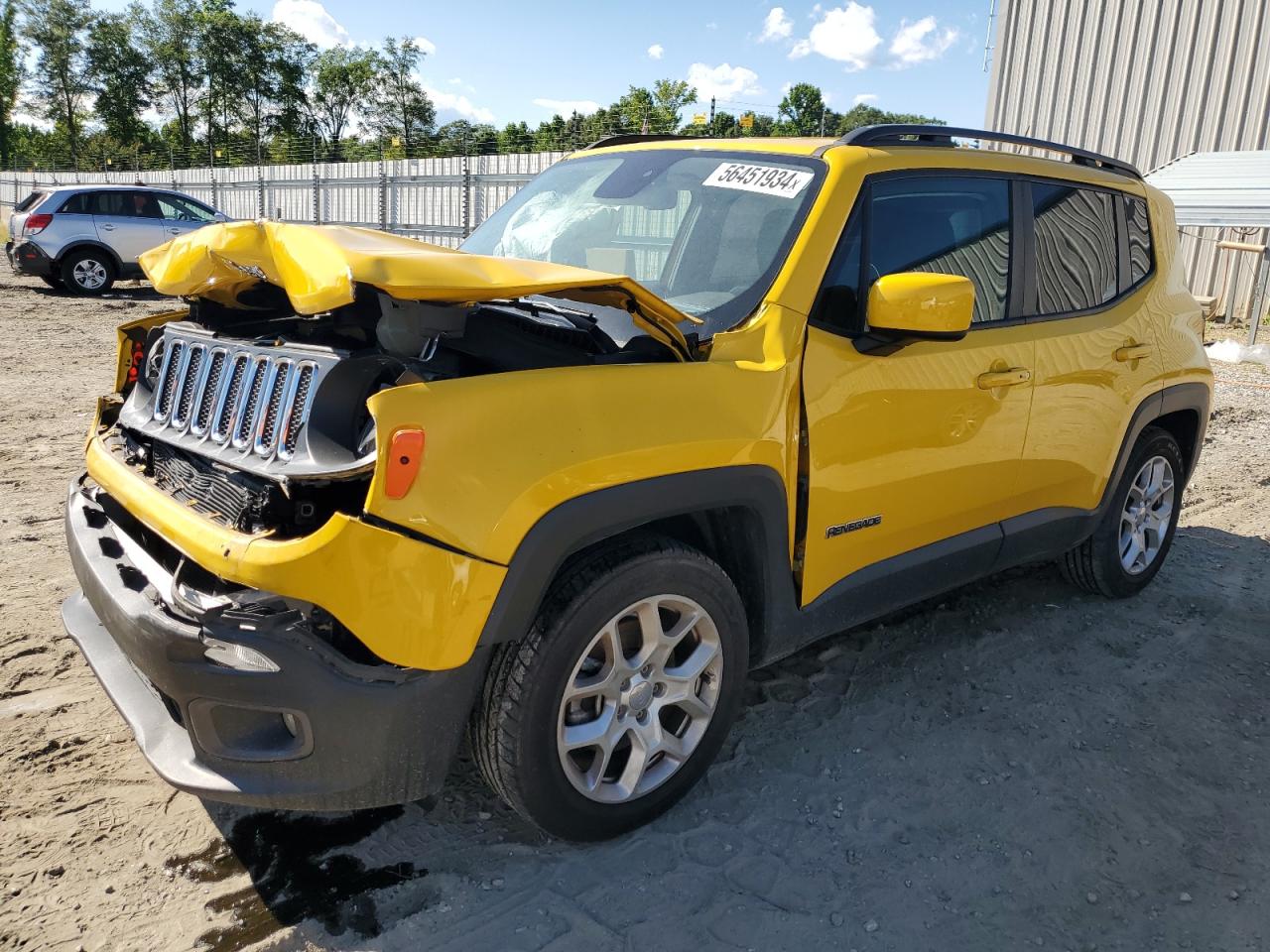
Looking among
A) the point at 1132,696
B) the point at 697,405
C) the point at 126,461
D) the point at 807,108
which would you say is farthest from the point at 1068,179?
the point at 807,108

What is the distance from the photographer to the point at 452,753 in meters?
2.33

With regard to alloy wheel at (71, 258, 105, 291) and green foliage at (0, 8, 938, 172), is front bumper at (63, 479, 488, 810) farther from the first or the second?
green foliage at (0, 8, 938, 172)

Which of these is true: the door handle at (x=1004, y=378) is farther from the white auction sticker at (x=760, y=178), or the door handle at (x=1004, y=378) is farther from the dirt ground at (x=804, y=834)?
the dirt ground at (x=804, y=834)

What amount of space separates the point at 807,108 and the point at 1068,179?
88.5m

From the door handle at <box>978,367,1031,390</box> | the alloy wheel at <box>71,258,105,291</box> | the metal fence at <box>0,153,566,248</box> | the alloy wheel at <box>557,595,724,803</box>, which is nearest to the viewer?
the alloy wheel at <box>557,595,724,803</box>

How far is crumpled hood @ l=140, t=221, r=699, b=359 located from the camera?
2.12 meters

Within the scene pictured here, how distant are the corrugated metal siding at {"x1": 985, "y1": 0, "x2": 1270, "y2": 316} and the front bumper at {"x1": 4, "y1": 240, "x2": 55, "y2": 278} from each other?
16475mm

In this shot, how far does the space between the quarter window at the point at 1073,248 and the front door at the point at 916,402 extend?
23cm

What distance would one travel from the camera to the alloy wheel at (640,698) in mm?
2525

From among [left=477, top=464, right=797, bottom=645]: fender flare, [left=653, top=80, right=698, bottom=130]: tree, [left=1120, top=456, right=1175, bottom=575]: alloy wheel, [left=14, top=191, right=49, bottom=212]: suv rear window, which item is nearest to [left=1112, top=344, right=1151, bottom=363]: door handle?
[left=1120, top=456, right=1175, bottom=575]: alloy wheel

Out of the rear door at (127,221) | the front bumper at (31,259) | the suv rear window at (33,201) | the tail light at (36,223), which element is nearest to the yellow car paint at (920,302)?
the rear door at (127,221)

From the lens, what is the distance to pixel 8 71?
63344 millimetres

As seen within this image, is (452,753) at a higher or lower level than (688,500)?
lower

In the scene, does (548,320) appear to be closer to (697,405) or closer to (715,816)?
(697,405)
